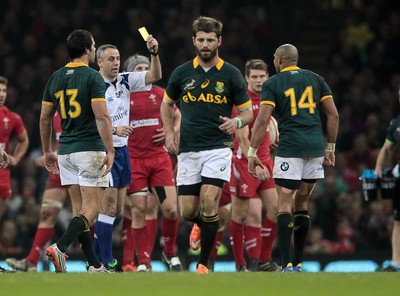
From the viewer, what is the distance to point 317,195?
68.8ft

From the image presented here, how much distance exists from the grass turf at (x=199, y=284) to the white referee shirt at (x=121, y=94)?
2.65m

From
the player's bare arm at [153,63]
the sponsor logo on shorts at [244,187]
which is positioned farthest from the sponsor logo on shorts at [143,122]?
the sponsor logo on shorts at [244,187]

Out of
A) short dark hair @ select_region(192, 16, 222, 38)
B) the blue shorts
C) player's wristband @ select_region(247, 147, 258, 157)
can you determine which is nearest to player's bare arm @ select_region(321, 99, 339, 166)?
player's wristband @ select_region(247, 147, 258, 157)

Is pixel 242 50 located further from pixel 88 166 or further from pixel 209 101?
pixel 88 166

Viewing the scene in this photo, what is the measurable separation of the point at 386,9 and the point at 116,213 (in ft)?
43.1

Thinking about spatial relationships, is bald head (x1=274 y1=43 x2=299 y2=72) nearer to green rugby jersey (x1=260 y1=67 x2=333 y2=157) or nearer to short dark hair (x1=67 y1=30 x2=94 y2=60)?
green rugby jersey (x1=260 y1=67 x2=333 y2=157)

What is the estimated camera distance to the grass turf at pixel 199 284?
386 inches

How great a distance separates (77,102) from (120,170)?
1.81 metres

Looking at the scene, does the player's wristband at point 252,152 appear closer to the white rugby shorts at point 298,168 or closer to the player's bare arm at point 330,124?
the white rugby shorts at point 298,168

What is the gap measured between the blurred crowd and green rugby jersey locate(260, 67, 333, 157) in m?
8.19

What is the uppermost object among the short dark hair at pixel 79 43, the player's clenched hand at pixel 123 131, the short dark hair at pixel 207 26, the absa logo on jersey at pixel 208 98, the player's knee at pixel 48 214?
the short dark hair at pixel 207 26

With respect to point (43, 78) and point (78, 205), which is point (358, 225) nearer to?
point (43, 78)

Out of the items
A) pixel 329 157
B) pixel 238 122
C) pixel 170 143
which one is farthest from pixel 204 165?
pixel 329 157

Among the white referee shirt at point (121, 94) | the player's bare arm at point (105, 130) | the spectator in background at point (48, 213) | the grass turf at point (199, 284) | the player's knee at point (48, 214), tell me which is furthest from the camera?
the player's knee at point (48, 214)
